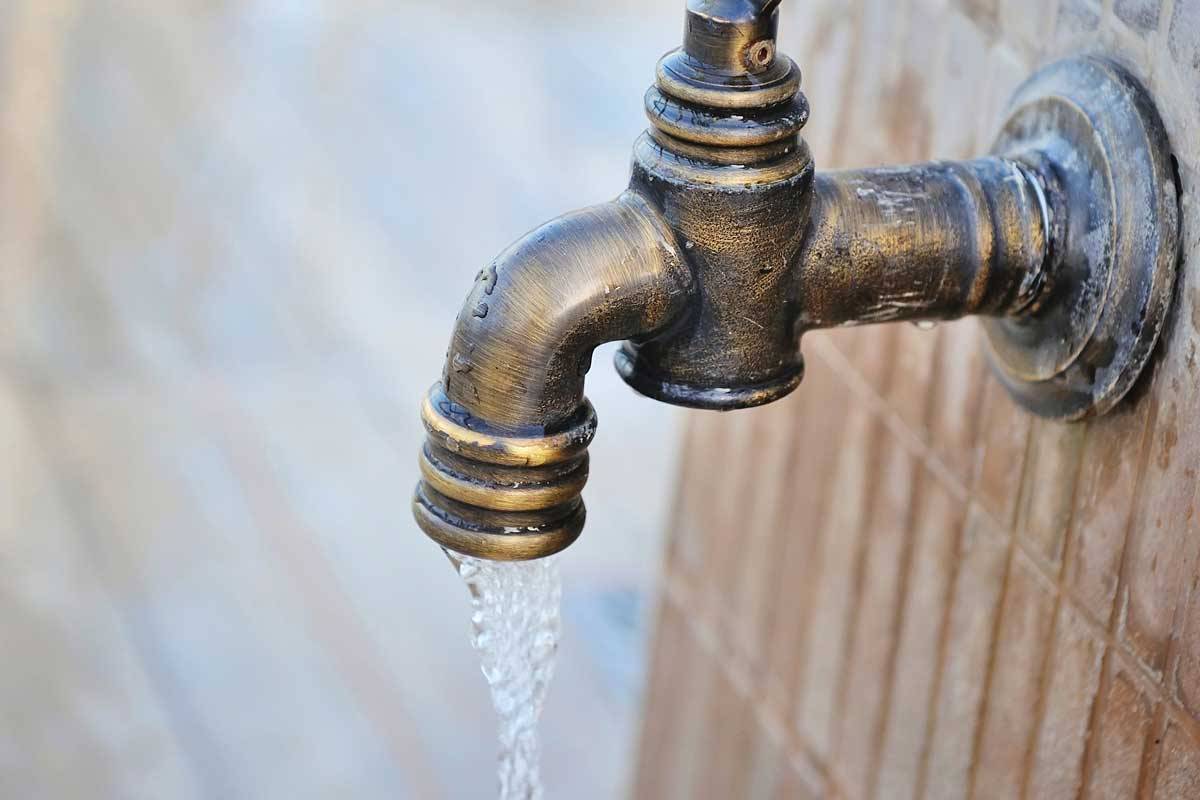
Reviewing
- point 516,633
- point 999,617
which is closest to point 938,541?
point 999,617

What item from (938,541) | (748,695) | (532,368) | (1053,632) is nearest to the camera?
(532,368)

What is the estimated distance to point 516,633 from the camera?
2.09 ft

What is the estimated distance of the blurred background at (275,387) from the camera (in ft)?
5.18

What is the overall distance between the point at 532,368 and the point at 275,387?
1.54 metres

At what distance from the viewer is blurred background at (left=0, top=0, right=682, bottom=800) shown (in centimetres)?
158

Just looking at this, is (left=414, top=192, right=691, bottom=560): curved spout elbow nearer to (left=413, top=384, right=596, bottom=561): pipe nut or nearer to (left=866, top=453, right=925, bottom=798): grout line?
(left=413, top=384, right=596, bottom=561): pipe nut

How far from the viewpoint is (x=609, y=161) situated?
2467mm

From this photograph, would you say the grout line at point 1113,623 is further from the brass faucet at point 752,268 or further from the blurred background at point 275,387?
the blurred background at point 275,387

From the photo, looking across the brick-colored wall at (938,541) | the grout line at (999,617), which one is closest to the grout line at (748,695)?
the brick-colored wall at (938,541)

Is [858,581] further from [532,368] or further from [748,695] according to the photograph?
[532,368]

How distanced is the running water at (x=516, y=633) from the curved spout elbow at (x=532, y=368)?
0.12ft

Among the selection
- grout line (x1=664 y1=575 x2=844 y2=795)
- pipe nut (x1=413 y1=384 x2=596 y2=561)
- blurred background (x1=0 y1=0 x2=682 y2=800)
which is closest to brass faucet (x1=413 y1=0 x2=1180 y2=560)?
pipe nut (x1=413 y1=384 x2=596 y2=561)

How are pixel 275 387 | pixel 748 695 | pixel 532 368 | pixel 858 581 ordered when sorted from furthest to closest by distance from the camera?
1. pixel 275 387
2. pixel 748 695
3. pixel 858 581
4. pixel 532 368

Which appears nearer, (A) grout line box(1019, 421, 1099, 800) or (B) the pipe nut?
(B) the pipe nut
